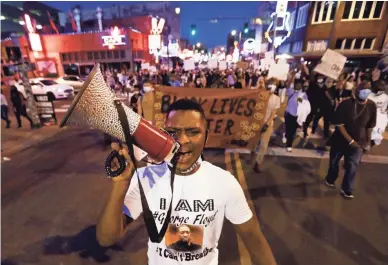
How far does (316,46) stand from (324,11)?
3599 mm

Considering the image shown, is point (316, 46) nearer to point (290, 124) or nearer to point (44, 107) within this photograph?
point (290, 124)

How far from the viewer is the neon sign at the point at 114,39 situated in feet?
96.3

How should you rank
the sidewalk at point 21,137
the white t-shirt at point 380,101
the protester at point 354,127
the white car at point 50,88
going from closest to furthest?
the protester at point 354,127, the white t-shirt at point 380,101, the sidewalk at point 21,137, the white car at point 50,88

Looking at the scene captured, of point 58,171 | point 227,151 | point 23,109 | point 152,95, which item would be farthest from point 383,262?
point 23,109

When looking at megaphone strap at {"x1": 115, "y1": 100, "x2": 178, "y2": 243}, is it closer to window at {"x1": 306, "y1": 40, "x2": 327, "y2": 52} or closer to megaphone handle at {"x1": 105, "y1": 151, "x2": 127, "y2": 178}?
megaphone handle at {"x1": 105, "y1": 151, "x2": 127, "y2": 178}

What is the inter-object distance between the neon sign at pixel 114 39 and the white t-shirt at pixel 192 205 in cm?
3154

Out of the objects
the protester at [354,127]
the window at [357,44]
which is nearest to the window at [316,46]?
the window at [357,44]

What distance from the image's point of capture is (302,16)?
30141mm

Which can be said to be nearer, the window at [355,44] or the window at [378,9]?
the window at [378,9]

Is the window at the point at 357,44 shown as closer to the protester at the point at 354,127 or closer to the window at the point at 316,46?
the window at the point at 316,46

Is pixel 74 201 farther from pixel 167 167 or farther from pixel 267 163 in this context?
pixel 267 163

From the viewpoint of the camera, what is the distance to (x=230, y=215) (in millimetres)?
1528

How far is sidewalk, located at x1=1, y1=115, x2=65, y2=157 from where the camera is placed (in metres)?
7.14

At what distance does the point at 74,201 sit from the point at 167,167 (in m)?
3.70
